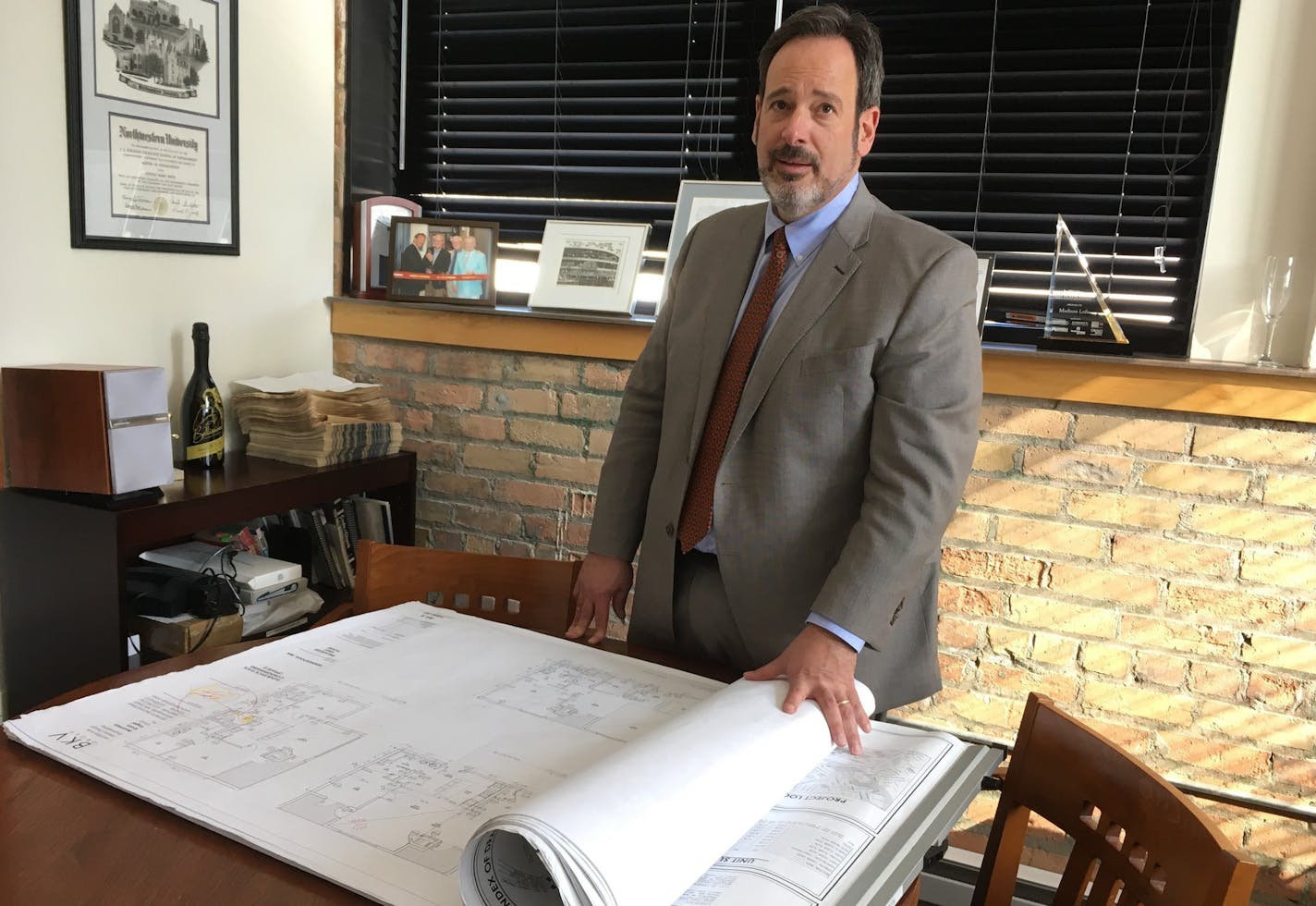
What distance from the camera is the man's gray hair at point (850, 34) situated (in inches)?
60.2

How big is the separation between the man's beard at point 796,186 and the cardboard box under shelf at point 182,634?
1.52m

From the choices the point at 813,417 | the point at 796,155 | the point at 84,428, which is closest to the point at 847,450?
the point at 813,417

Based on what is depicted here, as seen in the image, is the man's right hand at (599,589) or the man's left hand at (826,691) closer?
the man's left hand at (826,691)

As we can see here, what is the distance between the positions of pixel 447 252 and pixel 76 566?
1.35 m

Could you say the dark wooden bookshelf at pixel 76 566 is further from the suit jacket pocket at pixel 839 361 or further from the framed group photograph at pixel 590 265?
the suit jacket pocket at pixel 839 361

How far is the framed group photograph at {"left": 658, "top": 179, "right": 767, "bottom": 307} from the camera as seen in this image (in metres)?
2.63

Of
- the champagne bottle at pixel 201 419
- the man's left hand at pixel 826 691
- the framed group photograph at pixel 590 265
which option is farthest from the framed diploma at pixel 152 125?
the man's left hand at pixel 826 691

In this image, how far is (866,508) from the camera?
4.49ft

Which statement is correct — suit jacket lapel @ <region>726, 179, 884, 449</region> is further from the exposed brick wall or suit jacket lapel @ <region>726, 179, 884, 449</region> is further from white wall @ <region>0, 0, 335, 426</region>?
white wall @ <region>0, 0, 335, 426</region>

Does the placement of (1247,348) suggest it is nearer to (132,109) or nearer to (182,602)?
(182,602)

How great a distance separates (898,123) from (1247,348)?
1023 mm

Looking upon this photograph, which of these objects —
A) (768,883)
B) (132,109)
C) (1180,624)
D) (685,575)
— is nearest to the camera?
(768,883)

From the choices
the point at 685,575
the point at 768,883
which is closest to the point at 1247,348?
the point at 685,575

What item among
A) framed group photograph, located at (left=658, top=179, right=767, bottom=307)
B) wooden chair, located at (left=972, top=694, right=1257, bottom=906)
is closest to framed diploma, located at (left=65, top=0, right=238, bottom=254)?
framed group photograph, located at (left=658, top=179, right=767, bottom=307)
